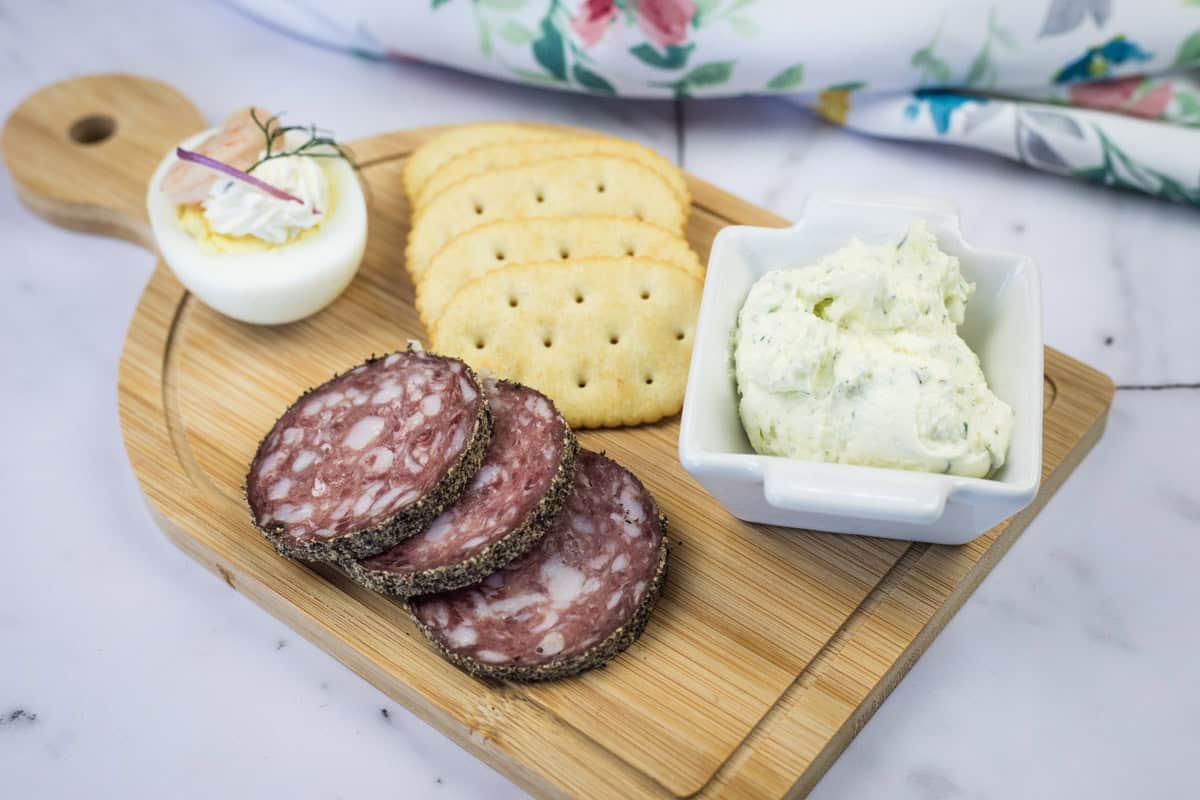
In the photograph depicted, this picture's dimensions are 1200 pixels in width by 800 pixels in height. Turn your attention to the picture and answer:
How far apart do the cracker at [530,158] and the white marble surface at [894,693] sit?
0.46m

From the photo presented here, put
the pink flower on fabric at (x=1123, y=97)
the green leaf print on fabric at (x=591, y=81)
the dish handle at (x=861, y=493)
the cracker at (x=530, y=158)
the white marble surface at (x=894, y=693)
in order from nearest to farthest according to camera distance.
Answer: the dish handle at (x=861, y=493) < the white marble surface at (x=894, y=693) < the cracker at (x=530, y=158) < the pink flower on fabric at (x=1123, y=97) < the green leaf print on fabric at (x=591, y=81)

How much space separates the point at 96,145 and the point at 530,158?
123cm

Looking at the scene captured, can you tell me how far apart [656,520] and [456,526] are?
400 mm

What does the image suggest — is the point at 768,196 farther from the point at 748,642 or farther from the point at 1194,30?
the point at 748,642

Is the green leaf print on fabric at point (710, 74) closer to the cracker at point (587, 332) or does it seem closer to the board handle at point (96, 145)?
the cracker at point (587, 332)

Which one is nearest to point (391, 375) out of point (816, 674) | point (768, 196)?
point (816, 674)

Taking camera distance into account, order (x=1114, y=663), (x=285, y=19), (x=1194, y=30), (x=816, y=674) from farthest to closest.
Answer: (x=285, y=19) → (x=1194, y=30) → (x=1114, y=663) → (x=816, y=674)

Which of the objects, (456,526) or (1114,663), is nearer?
(456,526)

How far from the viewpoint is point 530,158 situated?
3180mm

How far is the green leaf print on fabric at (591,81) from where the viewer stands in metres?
3.56

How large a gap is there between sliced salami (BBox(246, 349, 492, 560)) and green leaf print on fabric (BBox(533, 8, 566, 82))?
4.24ft

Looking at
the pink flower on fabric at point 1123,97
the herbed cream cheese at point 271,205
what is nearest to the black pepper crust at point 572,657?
the herbed cream cheese at point 271,205

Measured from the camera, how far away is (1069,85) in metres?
3.50

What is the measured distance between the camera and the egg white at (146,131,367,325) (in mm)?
2826
